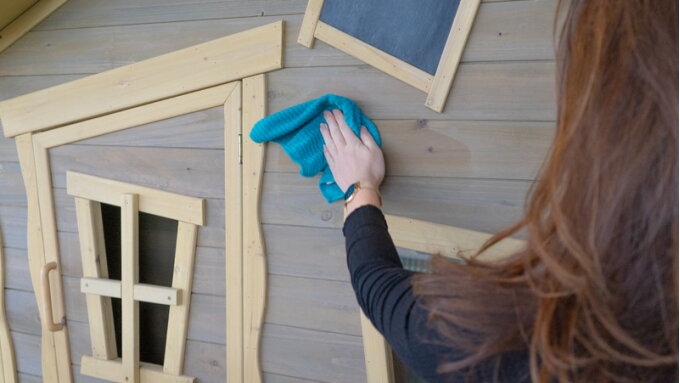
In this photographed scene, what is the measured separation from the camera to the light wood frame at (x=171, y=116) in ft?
4.50

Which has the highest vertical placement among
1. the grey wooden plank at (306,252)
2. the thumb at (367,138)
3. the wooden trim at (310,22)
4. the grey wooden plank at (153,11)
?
the grey wooden plank at (153,11)

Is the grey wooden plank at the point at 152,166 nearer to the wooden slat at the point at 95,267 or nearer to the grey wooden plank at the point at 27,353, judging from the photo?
the wooden slat at the point at 95,267

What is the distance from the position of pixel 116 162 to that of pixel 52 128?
0.21 metres

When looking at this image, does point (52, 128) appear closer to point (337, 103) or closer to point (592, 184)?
point (337, 103)

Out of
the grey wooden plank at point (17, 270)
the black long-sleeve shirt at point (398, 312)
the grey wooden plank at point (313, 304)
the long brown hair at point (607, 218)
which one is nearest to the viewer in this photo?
the long brown hair at point (607, 218)

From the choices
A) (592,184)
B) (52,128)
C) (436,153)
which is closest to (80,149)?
(52,128)

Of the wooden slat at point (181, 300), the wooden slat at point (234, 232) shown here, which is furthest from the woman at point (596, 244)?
the wooden slat at point (181, 300)

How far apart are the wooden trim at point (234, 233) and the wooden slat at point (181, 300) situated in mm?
96

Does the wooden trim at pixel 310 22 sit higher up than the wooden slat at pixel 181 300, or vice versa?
the wooden trim at pixel 310 22

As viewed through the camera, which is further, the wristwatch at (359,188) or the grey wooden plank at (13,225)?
the grey wooden plank at (13,225)

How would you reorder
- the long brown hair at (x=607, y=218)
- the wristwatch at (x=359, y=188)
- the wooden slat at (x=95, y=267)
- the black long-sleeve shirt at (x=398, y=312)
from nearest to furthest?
the long brown hair at (x=607, y=218) < the black long-sleeve shirt at (x=398, y=312) < the wristwatch at (x=359, y=188) < the wooden slat at (x=95, y=267)

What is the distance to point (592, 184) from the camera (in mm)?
583

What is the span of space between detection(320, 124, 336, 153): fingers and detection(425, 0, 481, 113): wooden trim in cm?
20

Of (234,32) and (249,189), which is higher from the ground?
(234,32)
